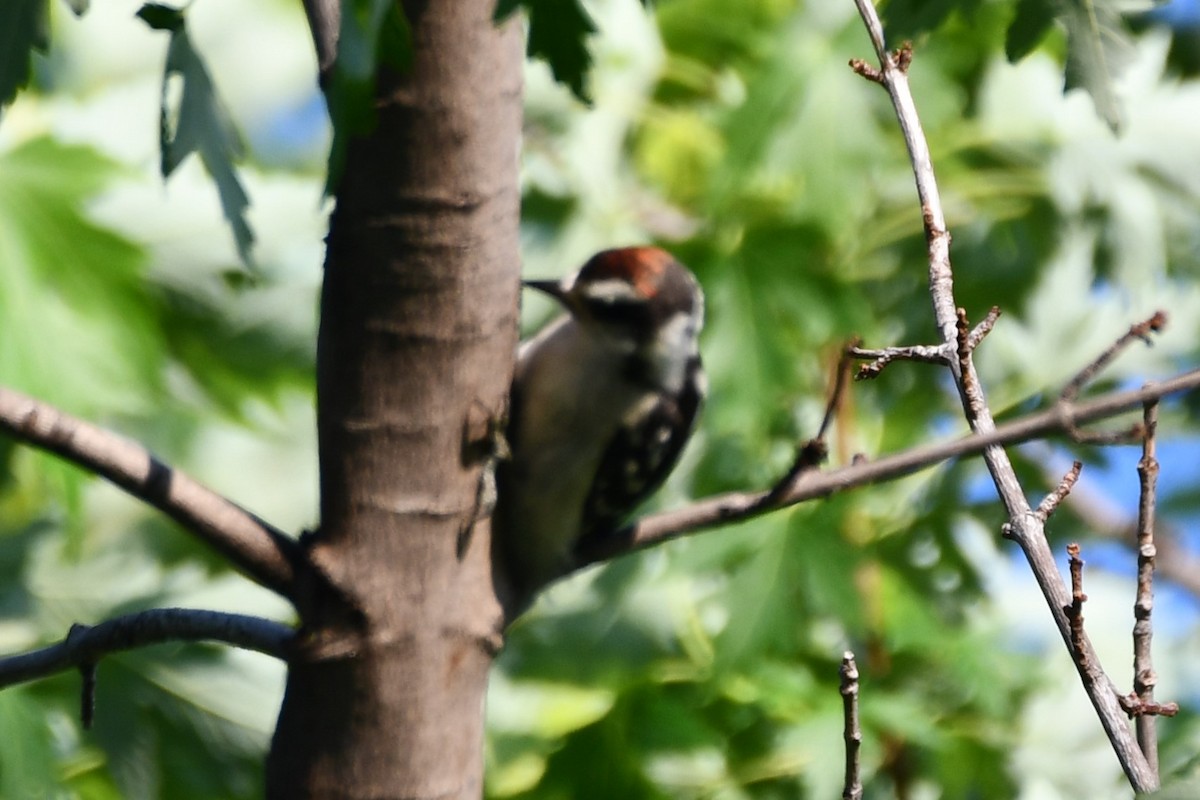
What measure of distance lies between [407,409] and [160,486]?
1.00 ft

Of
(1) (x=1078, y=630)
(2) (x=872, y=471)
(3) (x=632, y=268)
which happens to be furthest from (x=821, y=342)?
(1) (x=1078, y=630)

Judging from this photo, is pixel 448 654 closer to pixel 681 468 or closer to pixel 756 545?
pixel 756 545

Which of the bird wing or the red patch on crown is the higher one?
the red patch on crown

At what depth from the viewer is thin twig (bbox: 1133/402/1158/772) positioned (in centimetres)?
150

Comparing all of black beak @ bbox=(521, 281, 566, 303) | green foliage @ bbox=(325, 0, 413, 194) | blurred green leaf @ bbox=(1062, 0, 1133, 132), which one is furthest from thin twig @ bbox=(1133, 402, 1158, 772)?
black beak @ bbox=(521, 281, 566, 303)

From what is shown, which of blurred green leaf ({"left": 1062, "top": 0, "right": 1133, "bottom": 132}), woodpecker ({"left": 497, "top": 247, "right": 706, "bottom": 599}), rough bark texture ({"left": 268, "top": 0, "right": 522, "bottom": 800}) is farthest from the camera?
woodpecker ({"left": 497, "top": 247, "right": 706, "bottom": 599})

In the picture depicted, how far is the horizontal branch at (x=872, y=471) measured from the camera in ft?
4.74

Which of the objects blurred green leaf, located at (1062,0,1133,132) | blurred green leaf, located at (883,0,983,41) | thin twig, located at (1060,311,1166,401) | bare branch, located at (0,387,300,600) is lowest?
bare branch, located at (0,387,300,600)

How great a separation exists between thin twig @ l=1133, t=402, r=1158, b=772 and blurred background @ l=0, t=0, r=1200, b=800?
4.80 ft

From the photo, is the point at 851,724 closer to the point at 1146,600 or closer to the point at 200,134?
the point at 1146,600

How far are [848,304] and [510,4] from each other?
2.08 m

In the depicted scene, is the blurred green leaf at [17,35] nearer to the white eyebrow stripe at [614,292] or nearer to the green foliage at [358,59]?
the green foliage at [358,59]

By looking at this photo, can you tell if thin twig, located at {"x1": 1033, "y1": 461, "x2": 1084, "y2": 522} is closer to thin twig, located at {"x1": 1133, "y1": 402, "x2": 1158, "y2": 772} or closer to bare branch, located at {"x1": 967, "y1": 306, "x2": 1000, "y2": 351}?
thin twig, located at {"x1": 1133, "y1": 402, "x2": 1158, "y2": 772}

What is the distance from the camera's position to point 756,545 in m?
3.24
